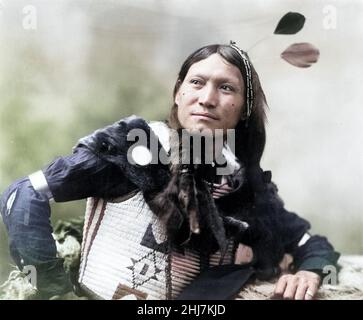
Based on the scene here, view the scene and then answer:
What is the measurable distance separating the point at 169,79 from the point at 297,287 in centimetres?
115

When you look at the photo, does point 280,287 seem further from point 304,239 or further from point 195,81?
point 195,81

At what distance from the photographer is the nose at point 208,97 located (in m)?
3.08

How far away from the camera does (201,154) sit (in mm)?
3148

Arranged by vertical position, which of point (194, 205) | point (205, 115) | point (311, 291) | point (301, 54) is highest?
point (301, 54)

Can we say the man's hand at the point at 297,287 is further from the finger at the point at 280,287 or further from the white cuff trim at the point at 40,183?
the white cuff trim at the point at 40,183

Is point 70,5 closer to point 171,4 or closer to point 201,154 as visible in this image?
point 171,4

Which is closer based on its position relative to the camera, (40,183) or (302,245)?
(40,183)

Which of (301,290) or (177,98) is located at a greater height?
(177,98)

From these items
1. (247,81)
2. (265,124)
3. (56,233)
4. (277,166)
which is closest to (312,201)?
(277,166)

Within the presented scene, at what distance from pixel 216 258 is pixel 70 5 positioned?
1378 millimetres

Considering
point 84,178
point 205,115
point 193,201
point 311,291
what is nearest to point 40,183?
point 84,178

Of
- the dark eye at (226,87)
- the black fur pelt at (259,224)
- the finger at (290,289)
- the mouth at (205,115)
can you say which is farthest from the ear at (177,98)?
the finger at (290,289)

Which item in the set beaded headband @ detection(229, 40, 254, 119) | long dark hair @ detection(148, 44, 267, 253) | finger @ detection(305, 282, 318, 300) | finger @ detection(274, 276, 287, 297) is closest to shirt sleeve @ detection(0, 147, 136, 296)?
long dark hair @ detection(148, 44, 267, 253)

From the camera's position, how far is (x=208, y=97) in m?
3.08
